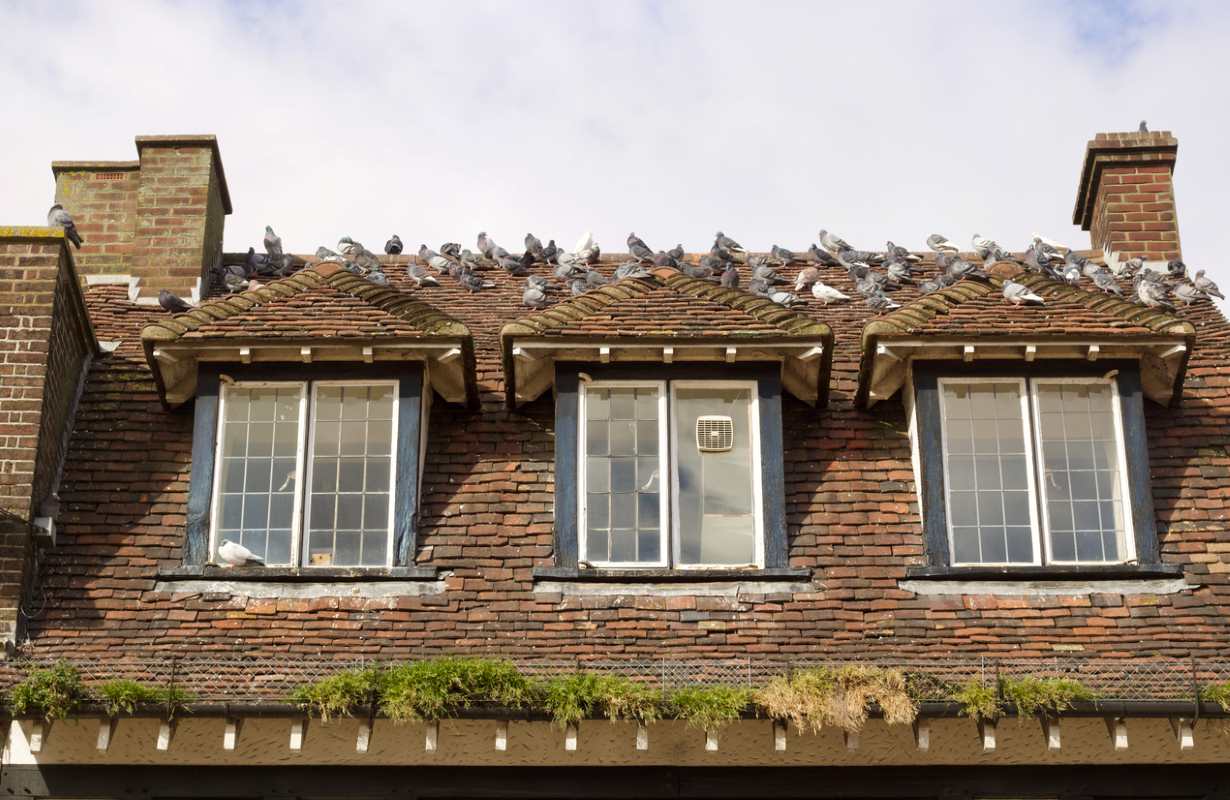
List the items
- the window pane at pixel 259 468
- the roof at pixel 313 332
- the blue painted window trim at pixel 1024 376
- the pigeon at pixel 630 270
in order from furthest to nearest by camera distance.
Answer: the pigeon at pixel 630 270, the roof at pixel 313 332, the window pane at pixel 259 468, the blue painted window trim at pixel 1024 376

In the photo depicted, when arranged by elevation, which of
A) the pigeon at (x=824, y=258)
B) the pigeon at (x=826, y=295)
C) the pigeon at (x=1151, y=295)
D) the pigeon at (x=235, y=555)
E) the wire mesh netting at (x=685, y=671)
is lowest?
the wire mesh netting at (x=685, y=671)

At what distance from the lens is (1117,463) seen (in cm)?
1338

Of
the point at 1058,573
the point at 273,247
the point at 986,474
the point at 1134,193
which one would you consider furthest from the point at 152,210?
the point at 1134,193

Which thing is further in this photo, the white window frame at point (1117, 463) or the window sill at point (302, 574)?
the white window frame at point (1117, 463)

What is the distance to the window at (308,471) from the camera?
43.1 ft

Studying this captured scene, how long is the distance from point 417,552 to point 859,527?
310 cm

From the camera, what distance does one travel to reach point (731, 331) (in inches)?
538

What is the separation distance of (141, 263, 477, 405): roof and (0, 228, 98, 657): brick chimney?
727 millimetres

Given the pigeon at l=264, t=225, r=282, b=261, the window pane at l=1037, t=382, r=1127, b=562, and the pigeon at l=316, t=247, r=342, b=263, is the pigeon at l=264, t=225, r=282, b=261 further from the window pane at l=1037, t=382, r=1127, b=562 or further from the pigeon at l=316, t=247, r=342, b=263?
the window pane at l=1037, t=382, r=1127, b=562

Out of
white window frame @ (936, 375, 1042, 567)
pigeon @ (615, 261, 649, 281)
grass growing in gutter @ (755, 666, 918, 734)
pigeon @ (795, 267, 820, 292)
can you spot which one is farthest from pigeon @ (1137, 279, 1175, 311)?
grass growing in gutter @ (755, 666, 918, 734)

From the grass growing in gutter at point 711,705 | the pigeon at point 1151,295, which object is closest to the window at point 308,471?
the grass growing in gutter at point 711,705

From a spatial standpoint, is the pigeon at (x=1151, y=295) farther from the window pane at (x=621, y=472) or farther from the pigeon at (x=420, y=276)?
the pigeon at (x=420, y=276)

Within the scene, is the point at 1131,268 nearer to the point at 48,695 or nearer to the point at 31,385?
the point at 31,385

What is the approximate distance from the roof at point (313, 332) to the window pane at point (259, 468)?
34 centimetres
